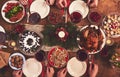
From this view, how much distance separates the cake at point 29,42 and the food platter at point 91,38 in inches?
17.6

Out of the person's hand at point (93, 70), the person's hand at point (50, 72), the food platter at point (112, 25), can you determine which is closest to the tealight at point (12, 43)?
the person's hand at point (50, 72)

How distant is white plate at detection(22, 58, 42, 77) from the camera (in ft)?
10.4

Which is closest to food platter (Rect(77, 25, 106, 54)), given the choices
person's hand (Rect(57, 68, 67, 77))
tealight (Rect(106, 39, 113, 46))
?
tealight (Rect(106, 39, 113, 46))

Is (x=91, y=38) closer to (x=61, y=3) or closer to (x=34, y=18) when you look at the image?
(x=61, y=3)

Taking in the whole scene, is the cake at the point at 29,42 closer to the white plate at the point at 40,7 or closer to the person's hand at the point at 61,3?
the white plate at the point at 40,7

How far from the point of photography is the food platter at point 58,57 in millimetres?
3149

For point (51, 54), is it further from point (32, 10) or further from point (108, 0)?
point (108, 0)

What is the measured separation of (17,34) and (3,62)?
0.33 meters

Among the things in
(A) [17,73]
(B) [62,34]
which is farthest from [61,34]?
(A) [17,73]

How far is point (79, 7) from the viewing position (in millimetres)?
3223

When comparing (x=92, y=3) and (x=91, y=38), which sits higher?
(x=92, y=3)

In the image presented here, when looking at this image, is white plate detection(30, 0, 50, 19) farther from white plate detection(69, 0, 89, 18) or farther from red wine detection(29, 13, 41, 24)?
white plate detection(69, 0, 89, 18)

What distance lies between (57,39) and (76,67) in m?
0.36

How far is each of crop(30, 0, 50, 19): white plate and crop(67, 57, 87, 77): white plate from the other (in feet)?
1.90
